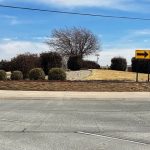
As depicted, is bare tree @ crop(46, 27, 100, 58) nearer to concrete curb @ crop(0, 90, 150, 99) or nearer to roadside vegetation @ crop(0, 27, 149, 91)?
roadside vegetation @ crop(0, 27, 149, 91)

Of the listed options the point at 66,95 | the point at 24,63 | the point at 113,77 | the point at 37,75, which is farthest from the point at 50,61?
the point at 66,95

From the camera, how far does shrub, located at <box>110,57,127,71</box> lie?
58.3m

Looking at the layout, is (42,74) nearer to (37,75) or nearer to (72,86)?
(37,75)

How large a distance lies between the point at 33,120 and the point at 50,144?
460 cm

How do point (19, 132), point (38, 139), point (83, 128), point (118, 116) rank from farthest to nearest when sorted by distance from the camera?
point (118, 116), point (83, 128), point (19, 132), point (38, 139)

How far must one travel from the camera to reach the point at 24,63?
44.9 m

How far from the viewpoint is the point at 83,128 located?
13.4 meters

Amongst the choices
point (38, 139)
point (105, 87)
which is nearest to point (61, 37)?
point (105, 87)

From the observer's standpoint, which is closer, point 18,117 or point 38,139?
point 38,139

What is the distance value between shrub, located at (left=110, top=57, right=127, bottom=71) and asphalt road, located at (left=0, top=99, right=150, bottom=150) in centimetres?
3947

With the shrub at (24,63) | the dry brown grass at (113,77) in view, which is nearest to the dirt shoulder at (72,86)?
the dry brown grass at (113,77)

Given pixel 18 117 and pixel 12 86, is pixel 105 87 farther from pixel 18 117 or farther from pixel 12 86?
pixel 18 117

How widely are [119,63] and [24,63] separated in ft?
55.6

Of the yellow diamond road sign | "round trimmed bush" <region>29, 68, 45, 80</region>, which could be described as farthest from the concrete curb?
"round trimmed bush" <region>29, 68, 45, 80</region>
